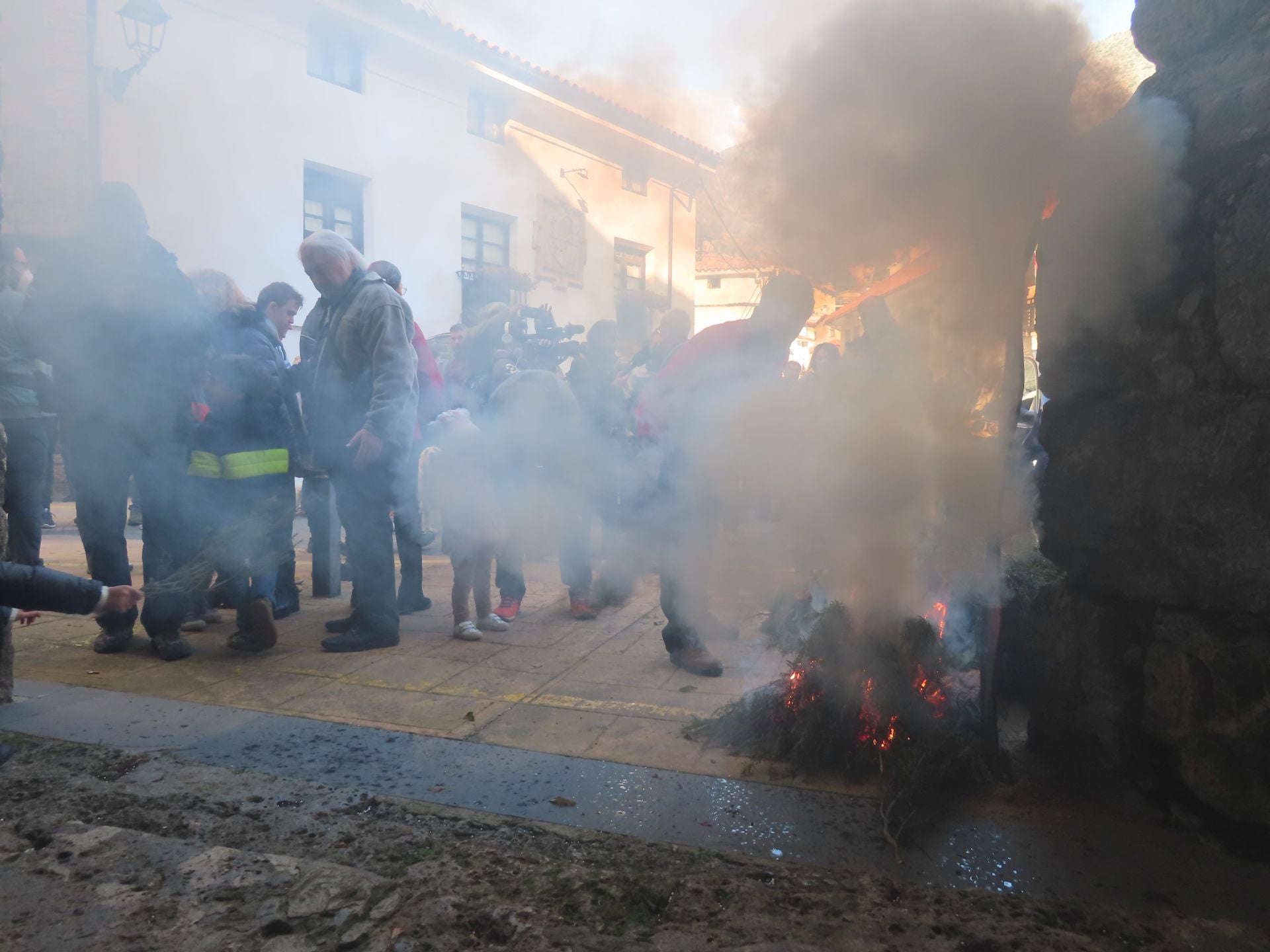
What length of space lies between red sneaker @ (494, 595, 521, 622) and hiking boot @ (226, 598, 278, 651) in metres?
1.29

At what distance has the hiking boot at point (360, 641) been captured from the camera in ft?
13.9

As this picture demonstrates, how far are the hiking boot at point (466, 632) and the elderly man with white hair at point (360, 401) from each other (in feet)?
1.09

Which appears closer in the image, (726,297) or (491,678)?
(491,678)

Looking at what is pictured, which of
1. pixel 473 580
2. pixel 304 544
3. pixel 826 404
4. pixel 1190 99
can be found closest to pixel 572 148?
pixel 304 544

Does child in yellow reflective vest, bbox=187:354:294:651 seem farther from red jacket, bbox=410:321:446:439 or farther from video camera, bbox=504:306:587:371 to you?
video camera, bbox=504:306:587:371

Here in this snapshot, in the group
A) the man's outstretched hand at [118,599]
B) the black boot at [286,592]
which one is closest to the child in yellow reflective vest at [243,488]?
the black boot at [286,592]

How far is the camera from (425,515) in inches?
229

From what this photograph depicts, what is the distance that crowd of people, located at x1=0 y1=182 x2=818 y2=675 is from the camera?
3980 millimetres

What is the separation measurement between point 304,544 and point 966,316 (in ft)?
23.6

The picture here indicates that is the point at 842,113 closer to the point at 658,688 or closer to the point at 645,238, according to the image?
the point at 658,688

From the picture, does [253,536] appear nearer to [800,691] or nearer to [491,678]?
[491,678]

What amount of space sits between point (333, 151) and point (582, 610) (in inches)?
374

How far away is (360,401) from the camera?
14.3 feet

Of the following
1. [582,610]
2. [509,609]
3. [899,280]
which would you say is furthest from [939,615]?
[509,609]
